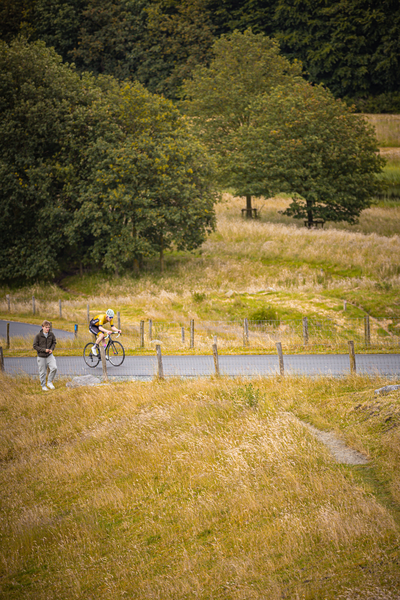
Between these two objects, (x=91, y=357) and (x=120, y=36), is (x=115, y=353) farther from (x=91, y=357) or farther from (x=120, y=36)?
(x=120, y=36)

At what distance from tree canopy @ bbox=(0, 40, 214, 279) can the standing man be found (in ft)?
63.8

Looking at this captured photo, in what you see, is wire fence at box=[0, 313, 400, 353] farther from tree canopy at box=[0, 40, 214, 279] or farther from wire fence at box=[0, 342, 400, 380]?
tree canopy at box=[0, 40, 214, 279]

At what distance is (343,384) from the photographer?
13.1 m

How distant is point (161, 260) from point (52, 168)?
984cm

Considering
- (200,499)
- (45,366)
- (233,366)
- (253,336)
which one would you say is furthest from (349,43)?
(200,499)

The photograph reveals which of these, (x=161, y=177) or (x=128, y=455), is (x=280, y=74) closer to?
(x=161, y=177)

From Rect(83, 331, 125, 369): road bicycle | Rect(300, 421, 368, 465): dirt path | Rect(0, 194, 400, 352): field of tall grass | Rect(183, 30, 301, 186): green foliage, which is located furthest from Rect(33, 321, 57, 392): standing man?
Rect(183, 30, 301, 186): green foliage

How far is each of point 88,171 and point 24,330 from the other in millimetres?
15023

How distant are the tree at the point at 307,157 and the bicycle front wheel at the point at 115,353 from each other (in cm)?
2934

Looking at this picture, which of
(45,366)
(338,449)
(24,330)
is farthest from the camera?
(24,330)

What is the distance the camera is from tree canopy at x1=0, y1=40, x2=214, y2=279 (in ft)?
114

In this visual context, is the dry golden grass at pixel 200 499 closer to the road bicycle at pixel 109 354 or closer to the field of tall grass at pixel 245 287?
the road bicycle at pixel 109 354

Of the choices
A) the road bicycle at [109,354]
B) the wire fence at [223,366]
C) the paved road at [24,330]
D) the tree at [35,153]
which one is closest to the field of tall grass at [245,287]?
the paved road at [24,330]

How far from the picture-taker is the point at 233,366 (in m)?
17.0
